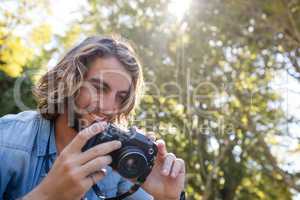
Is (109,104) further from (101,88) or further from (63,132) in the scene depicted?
(63,132)

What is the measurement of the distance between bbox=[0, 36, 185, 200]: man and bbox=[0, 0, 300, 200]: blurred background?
181 inches

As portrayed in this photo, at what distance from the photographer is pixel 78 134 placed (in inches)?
77.1

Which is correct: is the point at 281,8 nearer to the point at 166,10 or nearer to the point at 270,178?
the point at 166,10

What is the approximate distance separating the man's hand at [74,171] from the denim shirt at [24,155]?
11.6 inches

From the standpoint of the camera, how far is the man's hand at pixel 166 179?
239cm

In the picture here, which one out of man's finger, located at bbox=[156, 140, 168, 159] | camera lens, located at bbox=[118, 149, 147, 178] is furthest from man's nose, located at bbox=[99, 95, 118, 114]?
camera lens, located at bbox=[118, 149, 147, 178]

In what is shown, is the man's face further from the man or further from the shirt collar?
the shirt collar

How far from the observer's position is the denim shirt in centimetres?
214

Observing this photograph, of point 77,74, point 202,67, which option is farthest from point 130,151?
point 202,67

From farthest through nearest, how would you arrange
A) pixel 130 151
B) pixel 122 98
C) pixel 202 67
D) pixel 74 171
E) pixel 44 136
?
pixel 202 67 < pixel 122 98 < pixel 44 136 < pixel 130 151 < pixel 74 171

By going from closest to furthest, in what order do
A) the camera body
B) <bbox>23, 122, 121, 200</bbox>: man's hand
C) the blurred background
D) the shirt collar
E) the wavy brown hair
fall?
<bbox>23, 122, 121, 200</bbox>: man's hand < the camera body < the shirt collar < the wavy brown hair < the blurred background

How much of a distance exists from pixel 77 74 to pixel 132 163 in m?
0.67

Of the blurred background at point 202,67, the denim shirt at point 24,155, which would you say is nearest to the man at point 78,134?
the denim shirt at point 24,155

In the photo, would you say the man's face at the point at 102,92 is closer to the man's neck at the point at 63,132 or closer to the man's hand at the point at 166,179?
the man's neck at the point at 63,132
